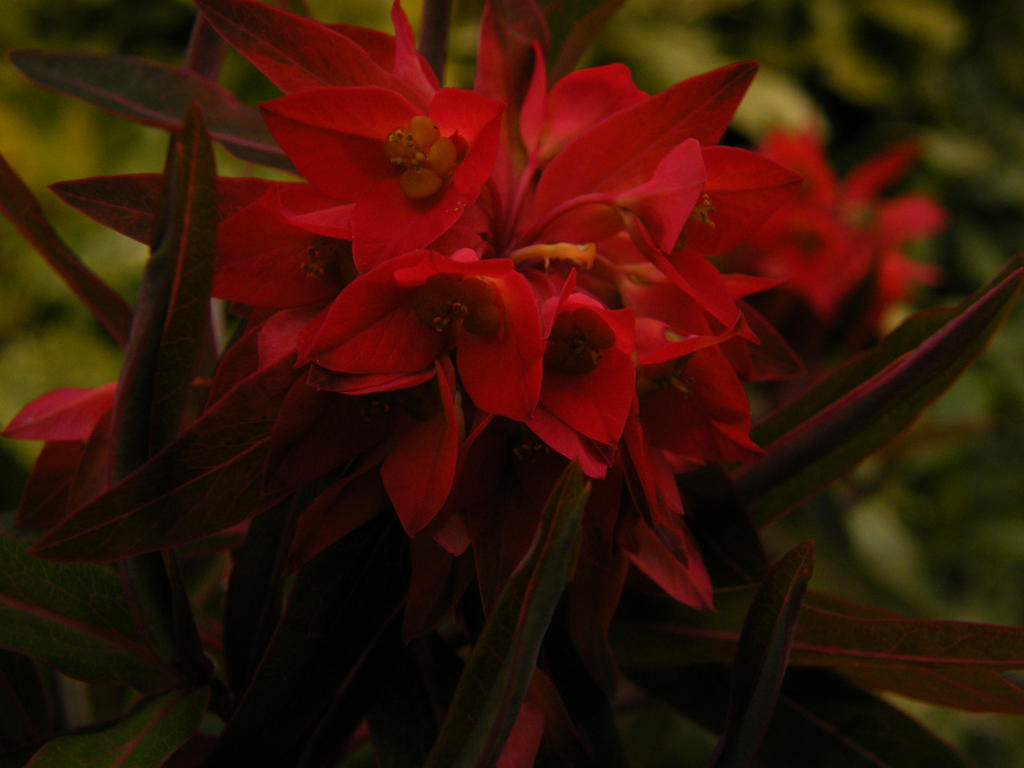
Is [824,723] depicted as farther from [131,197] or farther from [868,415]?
[131,197]

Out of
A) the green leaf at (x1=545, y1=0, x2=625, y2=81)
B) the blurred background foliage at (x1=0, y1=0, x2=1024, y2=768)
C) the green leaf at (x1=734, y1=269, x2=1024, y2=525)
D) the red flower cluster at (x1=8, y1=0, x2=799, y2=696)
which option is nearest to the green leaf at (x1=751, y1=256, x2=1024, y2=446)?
the green leaf at (x1=734, y1=269, x2=1024, y2=525)

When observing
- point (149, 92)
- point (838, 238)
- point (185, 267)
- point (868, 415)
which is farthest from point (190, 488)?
point (838, 238)

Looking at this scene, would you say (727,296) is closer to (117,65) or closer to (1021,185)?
(117,65)

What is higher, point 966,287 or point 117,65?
point 117,65

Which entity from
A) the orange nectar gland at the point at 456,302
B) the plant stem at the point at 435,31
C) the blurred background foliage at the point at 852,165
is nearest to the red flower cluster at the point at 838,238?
the blurred background foliage at the point at 852,165

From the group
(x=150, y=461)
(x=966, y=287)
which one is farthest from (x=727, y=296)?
(x=966, y=287)

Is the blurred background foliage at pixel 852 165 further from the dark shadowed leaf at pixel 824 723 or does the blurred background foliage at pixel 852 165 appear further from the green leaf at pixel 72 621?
the green leaf at pixel 72 621
